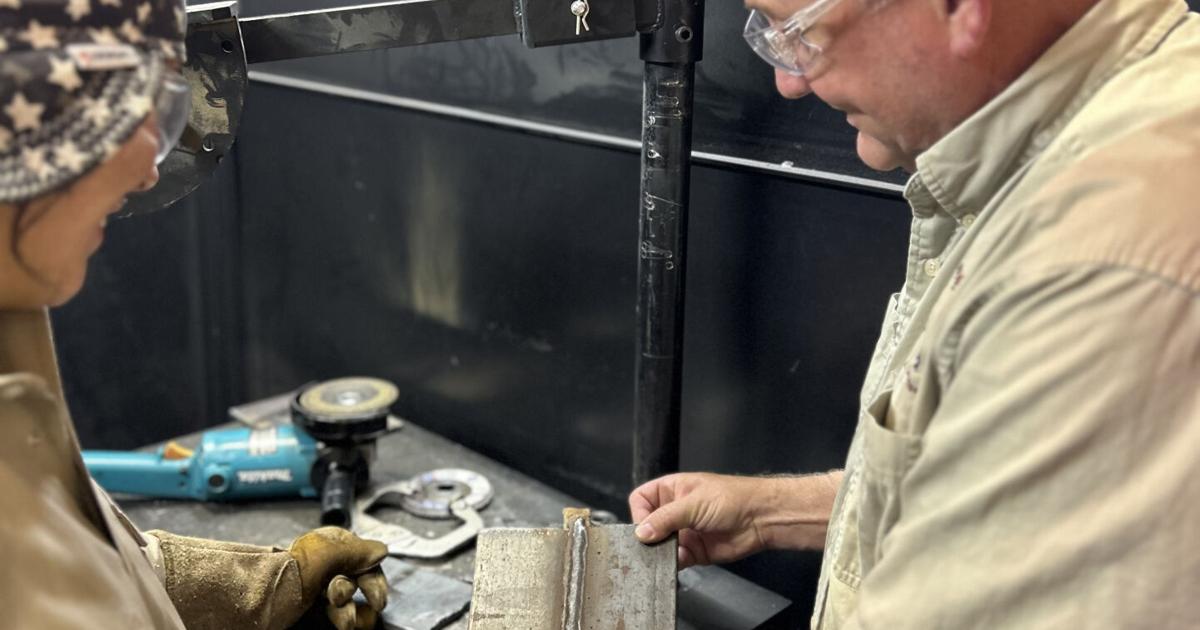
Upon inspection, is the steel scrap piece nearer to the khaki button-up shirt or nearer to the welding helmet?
the khaki button-up shirt

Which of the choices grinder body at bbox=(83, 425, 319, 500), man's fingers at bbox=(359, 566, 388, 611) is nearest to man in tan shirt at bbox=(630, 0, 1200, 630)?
man's fingers at bbox=(359, 566, 388, 611)

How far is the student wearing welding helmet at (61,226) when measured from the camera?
75 centimetres

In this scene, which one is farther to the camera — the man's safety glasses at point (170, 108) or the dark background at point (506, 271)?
the dark background at point (506, 271)

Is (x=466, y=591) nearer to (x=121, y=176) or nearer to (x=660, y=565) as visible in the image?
(x=660, y=565)

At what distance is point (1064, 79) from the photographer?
0.86m

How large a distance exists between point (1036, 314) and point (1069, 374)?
0.05 metres

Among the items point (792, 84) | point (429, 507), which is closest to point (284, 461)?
point (429, 507)

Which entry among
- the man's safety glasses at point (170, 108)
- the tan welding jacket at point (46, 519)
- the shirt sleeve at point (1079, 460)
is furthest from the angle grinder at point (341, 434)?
the shirt sleeve at point (1079, 460)

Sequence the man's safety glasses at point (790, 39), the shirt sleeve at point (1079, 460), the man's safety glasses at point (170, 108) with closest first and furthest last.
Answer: the shirt sleeve at point (1079, 460) → the man's safety glasses at point (170, 108) → the man's safety glasses at point (790, 39)

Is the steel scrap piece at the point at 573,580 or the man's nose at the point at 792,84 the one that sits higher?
the man's nose at the point at 792,84

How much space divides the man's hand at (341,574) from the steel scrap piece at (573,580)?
20 centimetres

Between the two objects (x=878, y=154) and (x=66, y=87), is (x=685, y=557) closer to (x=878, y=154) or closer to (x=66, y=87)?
(x=878, y=154)

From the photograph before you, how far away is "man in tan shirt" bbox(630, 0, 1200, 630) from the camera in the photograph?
726 mm

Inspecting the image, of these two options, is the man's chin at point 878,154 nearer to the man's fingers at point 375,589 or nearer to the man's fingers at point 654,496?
the man's fingers at point 654,496
